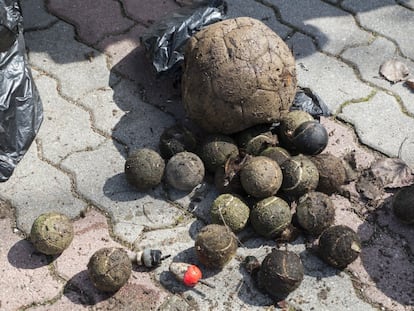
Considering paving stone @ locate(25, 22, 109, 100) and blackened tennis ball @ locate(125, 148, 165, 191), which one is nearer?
blackened tennis ball @ locate(125, 148, 165, 191)

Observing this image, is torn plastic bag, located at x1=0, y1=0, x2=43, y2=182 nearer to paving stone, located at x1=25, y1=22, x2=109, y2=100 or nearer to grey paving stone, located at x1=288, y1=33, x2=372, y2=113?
paving stone, located at x1=25, y1=22, x2=109, y2=100

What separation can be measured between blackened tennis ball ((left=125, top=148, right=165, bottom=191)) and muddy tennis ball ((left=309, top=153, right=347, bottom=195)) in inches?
44.7

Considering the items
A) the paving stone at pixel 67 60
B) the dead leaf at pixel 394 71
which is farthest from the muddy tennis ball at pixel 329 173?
the paving stone at pixel 67 60

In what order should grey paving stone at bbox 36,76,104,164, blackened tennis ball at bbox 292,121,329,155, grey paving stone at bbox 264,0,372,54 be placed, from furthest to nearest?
grey paving stone at bbox 264,0,372,54 < grey paving stone at bbox 36,76,104,164 < blackened tennis ball at bbox 292,121,329,155

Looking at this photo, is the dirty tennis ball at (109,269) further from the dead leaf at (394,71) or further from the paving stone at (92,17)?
the dead leaf at (394,71)

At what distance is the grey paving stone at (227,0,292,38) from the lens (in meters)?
5.75

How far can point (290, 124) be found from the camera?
4477 millimetres

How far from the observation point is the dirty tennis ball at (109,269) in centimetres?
371

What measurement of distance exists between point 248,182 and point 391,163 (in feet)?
4.24

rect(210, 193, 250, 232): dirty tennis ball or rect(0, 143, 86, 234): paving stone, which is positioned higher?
rect(210, 193, 250, 232): dirty tennis ball

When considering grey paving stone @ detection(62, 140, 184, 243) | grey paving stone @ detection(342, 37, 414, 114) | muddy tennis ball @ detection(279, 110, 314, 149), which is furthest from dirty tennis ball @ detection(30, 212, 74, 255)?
grey paving stone @ detection(342, 37, 414, 114)

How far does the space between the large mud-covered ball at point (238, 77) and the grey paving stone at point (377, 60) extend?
123 centimetres

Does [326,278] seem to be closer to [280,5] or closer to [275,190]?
[275,190]

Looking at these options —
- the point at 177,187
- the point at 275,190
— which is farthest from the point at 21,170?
the point at 275,190
